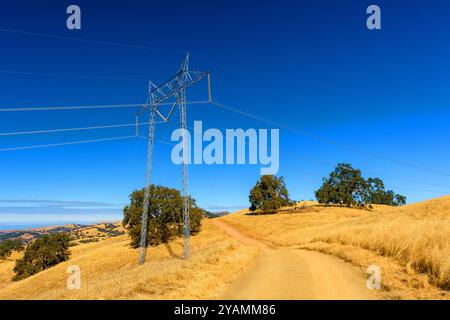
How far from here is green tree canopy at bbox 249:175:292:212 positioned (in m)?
90.8

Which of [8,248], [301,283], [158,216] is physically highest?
[301,283]

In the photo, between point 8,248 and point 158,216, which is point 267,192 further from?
point 8,248

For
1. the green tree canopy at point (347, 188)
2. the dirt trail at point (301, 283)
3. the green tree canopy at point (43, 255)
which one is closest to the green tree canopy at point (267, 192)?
the green tree canopy at point (347, 188)

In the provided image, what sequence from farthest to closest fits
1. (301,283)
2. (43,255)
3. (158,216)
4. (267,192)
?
(267,192) < (43,255) < (158,216) < (301,283)

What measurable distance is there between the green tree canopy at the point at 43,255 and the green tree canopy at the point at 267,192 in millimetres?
50287

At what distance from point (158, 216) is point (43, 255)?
87.7 feet

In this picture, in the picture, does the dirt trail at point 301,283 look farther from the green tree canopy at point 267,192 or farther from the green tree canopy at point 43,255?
the green tree canopy at point 267,192

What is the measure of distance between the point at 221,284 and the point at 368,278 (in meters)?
6.02

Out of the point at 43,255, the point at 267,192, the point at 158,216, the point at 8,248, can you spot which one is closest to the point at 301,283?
the point at 158,216

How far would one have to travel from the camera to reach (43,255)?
62719 millimetres

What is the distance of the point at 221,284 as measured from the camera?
39.6ft
